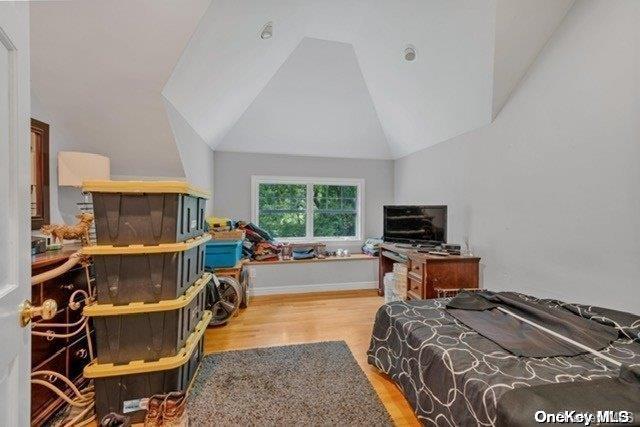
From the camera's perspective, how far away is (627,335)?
1.56 m

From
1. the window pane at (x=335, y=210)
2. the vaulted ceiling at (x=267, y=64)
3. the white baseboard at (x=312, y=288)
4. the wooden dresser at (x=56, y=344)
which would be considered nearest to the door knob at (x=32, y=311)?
the wooden dresser at (x=56, y=344)

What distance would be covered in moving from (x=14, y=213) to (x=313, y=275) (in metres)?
3.65

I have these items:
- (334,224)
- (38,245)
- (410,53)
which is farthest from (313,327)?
→ (410,53)

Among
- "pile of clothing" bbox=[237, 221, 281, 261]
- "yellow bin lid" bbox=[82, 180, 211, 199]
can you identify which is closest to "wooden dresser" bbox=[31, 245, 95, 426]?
"yellow bin lid" bbox=[82, 180, 211, 199]

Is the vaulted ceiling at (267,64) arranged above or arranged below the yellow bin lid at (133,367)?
above

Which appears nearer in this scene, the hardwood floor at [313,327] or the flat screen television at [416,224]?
the hardwood floor at [313,327]

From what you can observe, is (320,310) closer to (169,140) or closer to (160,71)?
(169,140)

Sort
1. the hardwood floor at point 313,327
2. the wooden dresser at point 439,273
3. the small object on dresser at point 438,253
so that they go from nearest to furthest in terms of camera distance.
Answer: the hardwood floor at point 313,327
the wooden dresser at point 439,273
the small object on dresser at point 438,253

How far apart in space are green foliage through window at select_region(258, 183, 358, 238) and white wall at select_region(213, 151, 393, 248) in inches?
7.9

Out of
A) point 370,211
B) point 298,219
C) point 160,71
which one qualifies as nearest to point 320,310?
point 298,219

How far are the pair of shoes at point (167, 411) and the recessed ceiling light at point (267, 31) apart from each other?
2756 millimetres

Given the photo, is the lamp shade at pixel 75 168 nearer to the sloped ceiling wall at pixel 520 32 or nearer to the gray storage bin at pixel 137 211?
the gray storage bin at pixel 137 211

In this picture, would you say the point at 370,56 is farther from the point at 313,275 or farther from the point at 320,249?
the point at 313,275

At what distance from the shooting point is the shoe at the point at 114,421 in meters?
1.48
